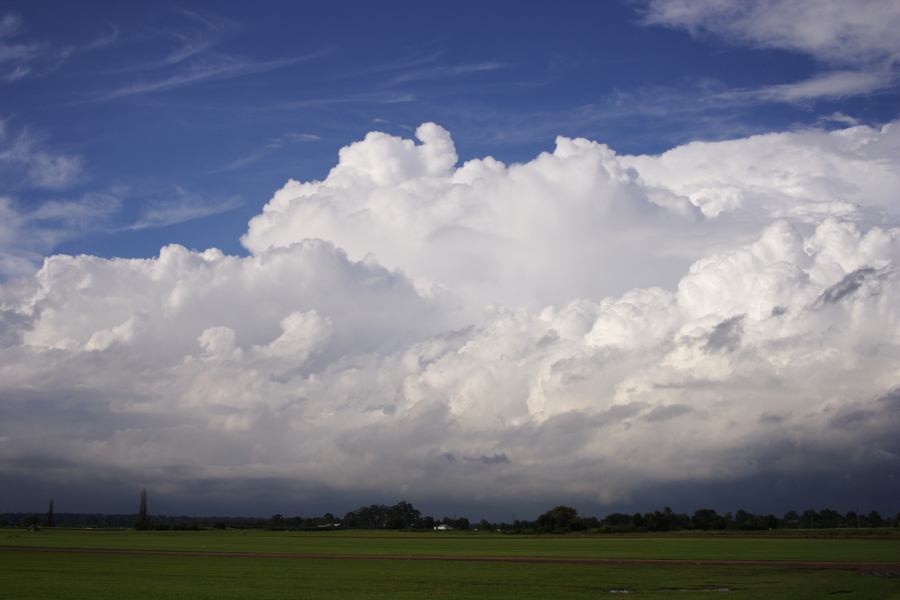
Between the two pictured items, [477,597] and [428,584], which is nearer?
[477,597]

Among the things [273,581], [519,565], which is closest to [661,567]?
[519,565]

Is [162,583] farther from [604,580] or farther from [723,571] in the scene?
[723,571]

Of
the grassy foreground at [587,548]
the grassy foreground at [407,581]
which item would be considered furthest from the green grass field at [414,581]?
the grassy foreground at [587,548]

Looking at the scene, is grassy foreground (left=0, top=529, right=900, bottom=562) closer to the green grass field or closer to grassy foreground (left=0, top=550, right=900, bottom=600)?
the green grass field

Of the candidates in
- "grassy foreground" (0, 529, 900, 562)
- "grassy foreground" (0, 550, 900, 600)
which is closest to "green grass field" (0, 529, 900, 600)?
"grassy foreground" (0, 550, 900, 600)

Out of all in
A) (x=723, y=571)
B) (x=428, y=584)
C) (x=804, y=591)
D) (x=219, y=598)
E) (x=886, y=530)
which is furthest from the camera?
(x=886, y=530)

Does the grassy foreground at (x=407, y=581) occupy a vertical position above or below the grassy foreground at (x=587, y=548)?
above

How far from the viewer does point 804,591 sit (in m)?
40.7

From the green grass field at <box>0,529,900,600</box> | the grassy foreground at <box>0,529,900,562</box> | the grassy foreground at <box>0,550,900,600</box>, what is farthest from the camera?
the grassy foreground at <box>0,529,900,562</box>

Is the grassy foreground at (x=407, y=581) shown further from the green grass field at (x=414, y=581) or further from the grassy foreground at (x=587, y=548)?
the grassy foreground at (x=587, y=548)

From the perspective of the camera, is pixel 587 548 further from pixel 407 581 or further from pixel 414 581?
pixel 407 581

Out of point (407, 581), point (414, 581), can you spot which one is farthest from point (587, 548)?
point (407, 581)

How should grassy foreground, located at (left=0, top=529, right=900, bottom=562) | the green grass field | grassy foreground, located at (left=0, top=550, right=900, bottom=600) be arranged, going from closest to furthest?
grassy foreground, located at (left=0, top=550, right=900, bottom=600) < the green grass field < grassy foreground, located at (left=0, top=529, right=900, bottom=562)

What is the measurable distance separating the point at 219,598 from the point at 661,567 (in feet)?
120
